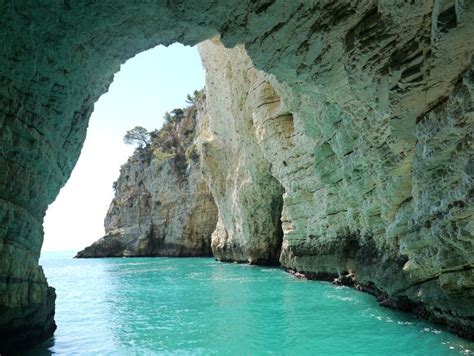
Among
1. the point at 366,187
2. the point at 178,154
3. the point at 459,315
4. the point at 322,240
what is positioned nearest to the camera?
the point at 459,315

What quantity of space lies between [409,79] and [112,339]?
29.1ft

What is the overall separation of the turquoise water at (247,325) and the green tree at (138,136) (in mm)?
45938

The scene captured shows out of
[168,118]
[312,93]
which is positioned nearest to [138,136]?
Result: [168,118]

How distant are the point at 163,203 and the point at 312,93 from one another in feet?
138

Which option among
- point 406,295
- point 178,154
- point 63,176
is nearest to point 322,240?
point 406,295

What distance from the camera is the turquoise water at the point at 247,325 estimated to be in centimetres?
783

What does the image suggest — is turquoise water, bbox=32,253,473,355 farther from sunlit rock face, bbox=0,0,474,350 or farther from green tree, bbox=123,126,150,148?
green tree, bbox=123,126,150,148

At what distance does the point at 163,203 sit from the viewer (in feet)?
164

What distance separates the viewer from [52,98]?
7.99 meters

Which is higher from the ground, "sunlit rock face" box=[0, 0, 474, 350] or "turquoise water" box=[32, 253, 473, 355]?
"sunlit rock face" box=[0, 0, 474, 350]

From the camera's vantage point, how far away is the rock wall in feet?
21.2

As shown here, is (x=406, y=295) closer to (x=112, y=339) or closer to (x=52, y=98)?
(x=112, y=339)

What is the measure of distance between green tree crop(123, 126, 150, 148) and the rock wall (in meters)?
38.1

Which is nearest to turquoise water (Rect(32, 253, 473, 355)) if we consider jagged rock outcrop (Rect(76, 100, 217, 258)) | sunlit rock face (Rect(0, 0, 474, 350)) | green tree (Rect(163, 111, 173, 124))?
sunlit rock face (Rect(0, 0, 474, 350))
